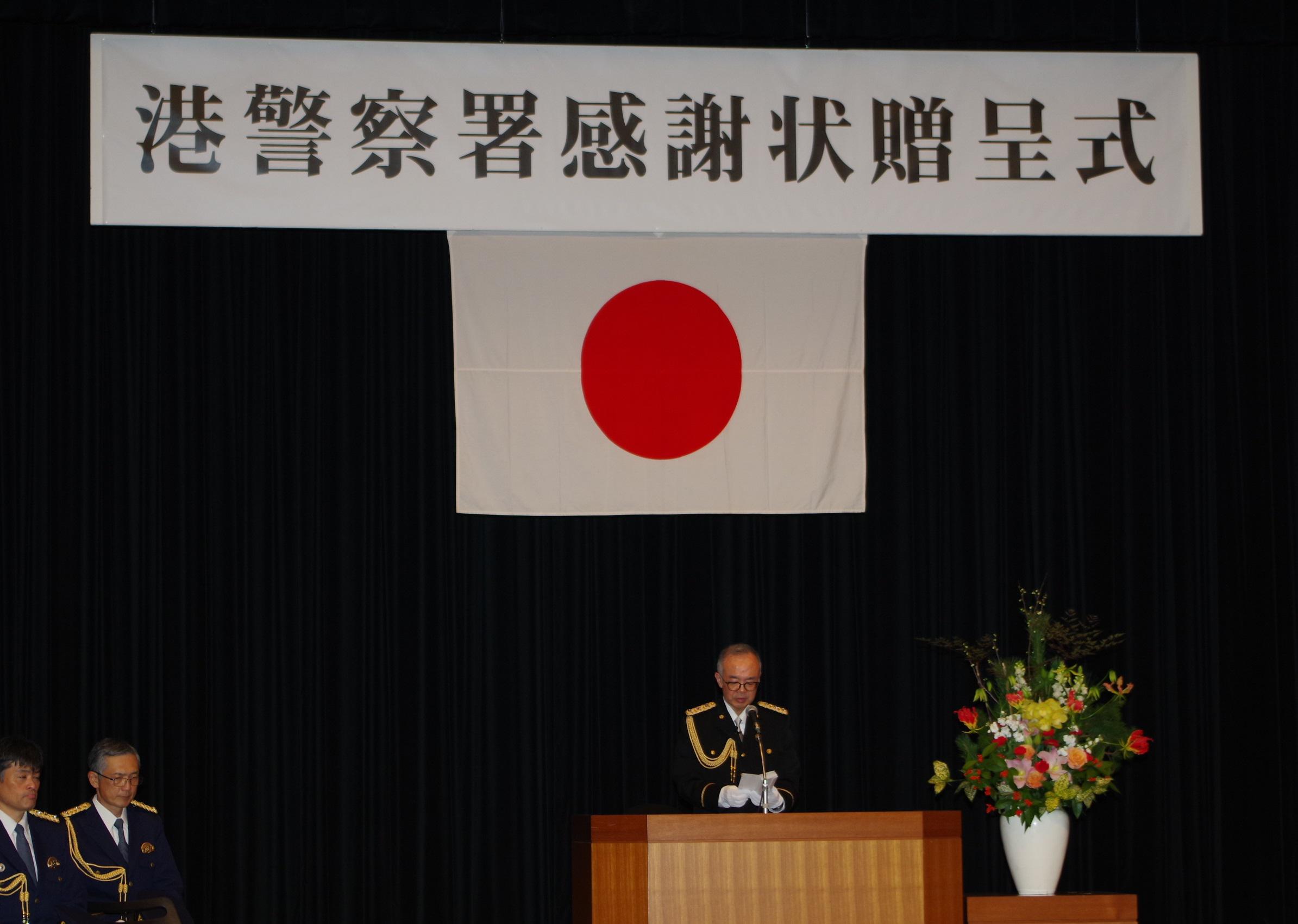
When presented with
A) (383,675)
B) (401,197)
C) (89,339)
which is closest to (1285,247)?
(401,197)

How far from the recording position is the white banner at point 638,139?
18.3 feet

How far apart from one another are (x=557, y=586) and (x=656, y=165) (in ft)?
5.49

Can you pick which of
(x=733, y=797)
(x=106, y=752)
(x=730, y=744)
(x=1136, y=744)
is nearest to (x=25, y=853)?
(x=106, y=752)

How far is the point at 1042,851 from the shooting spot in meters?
4.25

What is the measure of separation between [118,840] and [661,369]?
2537 mm

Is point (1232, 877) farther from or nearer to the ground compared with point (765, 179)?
nearer to the ground

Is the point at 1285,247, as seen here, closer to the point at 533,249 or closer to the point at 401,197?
the point at 533,249

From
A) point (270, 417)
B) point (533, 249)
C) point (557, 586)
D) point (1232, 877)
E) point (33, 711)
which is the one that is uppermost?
point (533, 249)

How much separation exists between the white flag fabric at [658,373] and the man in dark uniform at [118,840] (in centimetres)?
157

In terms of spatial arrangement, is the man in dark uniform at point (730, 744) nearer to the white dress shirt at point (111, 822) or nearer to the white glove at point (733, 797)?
the white glove at point (733, 797)

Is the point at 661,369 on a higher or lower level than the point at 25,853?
higher

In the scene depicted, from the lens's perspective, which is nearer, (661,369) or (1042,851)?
(1042,851)

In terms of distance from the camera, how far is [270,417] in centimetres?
577

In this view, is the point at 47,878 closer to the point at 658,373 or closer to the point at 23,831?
the point at 23,831
